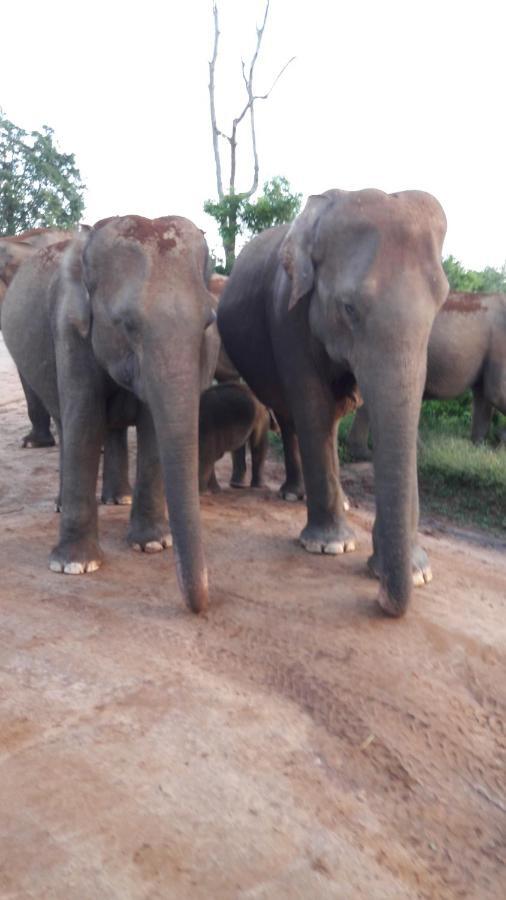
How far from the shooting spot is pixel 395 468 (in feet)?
12.9

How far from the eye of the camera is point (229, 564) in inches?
195

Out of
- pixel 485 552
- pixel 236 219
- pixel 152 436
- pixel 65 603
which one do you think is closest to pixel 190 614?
pixel 65 603

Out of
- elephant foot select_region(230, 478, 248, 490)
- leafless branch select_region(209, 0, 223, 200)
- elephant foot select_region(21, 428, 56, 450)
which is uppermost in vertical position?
leafless branch select_region(209, 0, 223, 200)

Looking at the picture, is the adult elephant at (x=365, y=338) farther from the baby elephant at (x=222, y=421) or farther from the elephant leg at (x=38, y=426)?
the elephant leg at (x=38, y=426)

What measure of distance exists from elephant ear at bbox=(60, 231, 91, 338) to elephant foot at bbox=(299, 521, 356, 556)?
1.68 meters

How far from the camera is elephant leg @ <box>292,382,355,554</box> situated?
5.02m

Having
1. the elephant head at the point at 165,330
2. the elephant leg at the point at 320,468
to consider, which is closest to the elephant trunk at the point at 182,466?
the elephant head at the point at 165,330

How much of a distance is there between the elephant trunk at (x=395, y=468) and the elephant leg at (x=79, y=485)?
1.58 metres

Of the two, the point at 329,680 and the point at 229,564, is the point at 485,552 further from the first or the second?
the point at 329,680

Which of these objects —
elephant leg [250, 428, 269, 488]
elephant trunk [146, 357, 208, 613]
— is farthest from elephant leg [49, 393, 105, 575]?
elephant leg [250, 428, 269, 488]

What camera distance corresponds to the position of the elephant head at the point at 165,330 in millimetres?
4070

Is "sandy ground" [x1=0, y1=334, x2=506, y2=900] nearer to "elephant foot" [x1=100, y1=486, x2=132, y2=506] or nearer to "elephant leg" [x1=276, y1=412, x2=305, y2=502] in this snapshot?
"elephant foot" [x1=100, y1=486, x2=132, y2=506]

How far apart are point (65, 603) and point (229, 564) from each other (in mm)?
943

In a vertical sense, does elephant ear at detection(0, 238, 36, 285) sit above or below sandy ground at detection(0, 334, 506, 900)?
above
